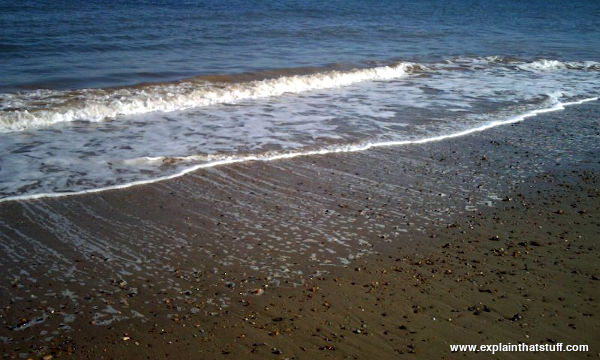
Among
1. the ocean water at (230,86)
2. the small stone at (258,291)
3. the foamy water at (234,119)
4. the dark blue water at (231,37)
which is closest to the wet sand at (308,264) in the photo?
the small stone at (258,291)

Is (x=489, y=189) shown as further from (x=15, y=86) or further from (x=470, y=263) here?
(x=15, y=86)

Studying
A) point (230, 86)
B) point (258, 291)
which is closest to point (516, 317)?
point (258, 291)

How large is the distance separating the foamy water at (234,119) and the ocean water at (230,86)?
3cm

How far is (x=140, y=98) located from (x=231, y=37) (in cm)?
1001

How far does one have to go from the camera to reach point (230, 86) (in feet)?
41.1

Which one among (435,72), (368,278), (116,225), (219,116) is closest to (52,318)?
(116,225)

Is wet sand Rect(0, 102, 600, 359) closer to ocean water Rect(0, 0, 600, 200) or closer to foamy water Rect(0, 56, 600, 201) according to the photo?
foamy water Rect(0, 56, 600, 201)

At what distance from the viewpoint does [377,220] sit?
5762 millimetres

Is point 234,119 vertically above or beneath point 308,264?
above

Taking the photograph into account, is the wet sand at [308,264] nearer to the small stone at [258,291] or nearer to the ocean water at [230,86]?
the small stone at [258,291]

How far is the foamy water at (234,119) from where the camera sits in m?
7.21

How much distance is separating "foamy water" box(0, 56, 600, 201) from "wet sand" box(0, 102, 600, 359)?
28.9 inches

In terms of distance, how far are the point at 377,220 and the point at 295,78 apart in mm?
8284

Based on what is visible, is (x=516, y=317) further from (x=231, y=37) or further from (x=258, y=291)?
(x=231, y=37)
